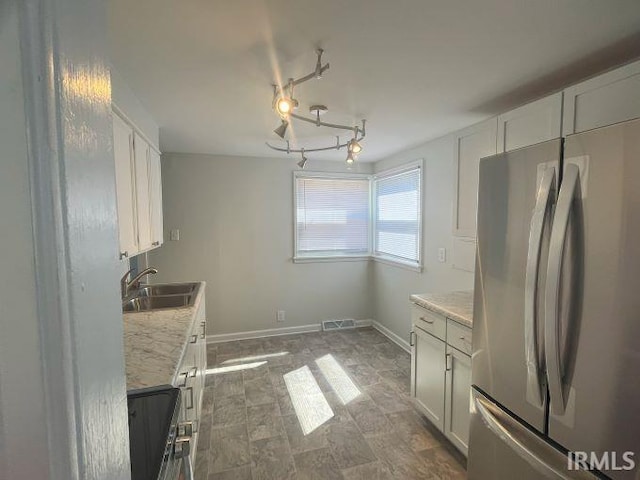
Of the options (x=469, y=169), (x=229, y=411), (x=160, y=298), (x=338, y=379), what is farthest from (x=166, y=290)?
(x=469, y=169)

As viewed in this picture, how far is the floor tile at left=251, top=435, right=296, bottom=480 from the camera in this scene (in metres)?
1.91

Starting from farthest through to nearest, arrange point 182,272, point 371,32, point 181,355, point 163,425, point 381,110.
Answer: point 182,272 < point 381,110 < point 181,355 < point 371,32 < point 163,425

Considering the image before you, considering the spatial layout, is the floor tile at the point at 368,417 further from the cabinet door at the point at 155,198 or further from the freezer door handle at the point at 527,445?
the cabinet door at the point at 155,198

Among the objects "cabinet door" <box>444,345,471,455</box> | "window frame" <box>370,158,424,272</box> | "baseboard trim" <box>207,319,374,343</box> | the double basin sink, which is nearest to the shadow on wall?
"window frame" <box>370,158,424,272</box>

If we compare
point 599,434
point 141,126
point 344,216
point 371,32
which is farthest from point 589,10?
point 344,216

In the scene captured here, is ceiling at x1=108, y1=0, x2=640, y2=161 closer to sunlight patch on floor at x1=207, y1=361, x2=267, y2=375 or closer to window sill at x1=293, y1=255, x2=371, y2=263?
window sill at x1=293, y1=255, x2=371, y2=263

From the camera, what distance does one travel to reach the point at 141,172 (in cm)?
210

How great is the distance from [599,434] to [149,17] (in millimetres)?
2176

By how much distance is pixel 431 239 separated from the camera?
3.21 metres

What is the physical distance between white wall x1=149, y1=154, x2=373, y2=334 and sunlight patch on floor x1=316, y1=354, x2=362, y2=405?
90cm

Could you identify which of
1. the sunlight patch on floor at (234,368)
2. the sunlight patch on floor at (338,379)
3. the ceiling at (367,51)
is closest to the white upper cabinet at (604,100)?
the ceiling at (367,51)

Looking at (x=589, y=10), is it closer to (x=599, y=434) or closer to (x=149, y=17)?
(x=599, y=434)

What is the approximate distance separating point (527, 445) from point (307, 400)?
1.78 m

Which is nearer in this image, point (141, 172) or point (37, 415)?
point (37, 415)
